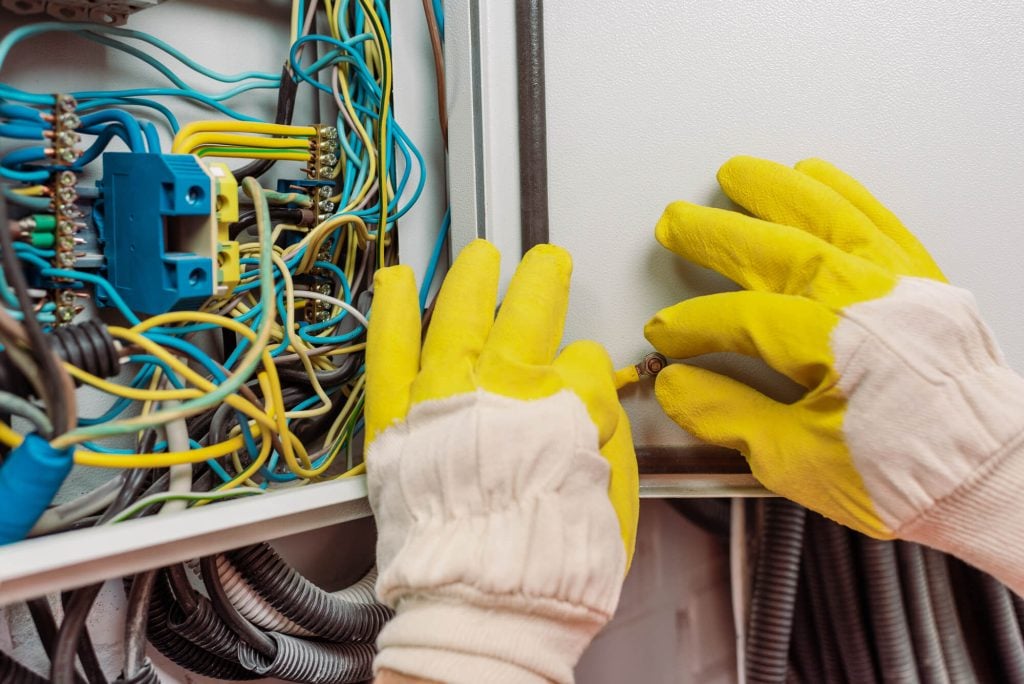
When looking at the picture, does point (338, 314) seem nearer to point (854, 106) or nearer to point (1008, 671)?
point (854, 106)

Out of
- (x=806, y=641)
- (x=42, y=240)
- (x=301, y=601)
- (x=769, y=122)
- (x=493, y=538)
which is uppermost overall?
(x=769, y=122)

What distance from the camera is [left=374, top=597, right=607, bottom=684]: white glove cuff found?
0.54 meters

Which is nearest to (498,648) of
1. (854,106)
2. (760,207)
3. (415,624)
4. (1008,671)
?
(415,624)

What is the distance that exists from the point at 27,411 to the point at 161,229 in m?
0.19

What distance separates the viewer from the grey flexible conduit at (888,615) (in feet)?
2.85

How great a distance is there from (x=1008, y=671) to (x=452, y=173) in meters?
0.90

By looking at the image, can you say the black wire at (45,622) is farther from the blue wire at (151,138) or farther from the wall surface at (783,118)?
the wall surface at (783,118)

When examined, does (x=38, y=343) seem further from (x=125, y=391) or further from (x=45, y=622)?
(x=45, y=622)

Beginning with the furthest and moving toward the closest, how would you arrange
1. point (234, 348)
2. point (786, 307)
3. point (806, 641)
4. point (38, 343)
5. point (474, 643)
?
point (806, 641)
point (234, 348)
point (786, 307)
point (474, 643)
point (38, 343)

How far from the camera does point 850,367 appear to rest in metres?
0.63

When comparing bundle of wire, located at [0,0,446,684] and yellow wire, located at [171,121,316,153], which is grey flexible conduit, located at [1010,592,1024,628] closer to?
bundle of wire, located at [0,0,446,684]

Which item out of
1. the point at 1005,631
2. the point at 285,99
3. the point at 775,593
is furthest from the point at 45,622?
the point at 1005,631

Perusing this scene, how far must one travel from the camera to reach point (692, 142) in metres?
0.74

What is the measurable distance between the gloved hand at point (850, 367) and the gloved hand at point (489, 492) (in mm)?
135
